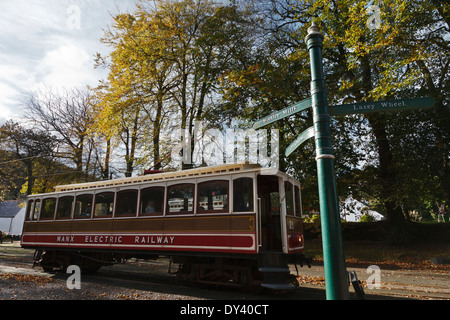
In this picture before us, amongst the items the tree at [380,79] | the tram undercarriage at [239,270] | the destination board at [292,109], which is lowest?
the tram undercarriage at [239,270]

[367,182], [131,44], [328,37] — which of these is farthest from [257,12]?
[367,182]

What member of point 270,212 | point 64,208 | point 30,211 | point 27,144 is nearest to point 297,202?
point 270,212

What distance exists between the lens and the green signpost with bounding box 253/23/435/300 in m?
3.10

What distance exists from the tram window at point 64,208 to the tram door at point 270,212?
7414 mm

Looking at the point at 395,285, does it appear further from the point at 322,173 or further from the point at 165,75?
the point at 165,75

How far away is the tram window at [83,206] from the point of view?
10.4m

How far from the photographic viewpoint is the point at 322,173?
3.35 metres

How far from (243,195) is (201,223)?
4.73 ft

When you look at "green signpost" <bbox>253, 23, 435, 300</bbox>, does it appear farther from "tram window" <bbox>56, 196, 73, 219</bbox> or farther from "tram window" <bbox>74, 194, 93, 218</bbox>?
"tram window" <bbox>56, 196, 73, 219</bbox>

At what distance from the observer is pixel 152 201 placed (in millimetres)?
8977

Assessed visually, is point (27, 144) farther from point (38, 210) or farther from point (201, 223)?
point (201, 223)

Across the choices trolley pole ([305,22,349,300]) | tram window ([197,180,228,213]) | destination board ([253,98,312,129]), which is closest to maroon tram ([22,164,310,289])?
tram window ([197,180,228,213])

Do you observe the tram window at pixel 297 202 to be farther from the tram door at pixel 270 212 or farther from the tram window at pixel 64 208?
the tram window at pixel 64 208

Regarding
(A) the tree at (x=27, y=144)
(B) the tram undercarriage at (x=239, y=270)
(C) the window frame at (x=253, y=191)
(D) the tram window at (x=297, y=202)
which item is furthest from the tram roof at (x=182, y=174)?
(A) the tree at (x=27, y=144)
